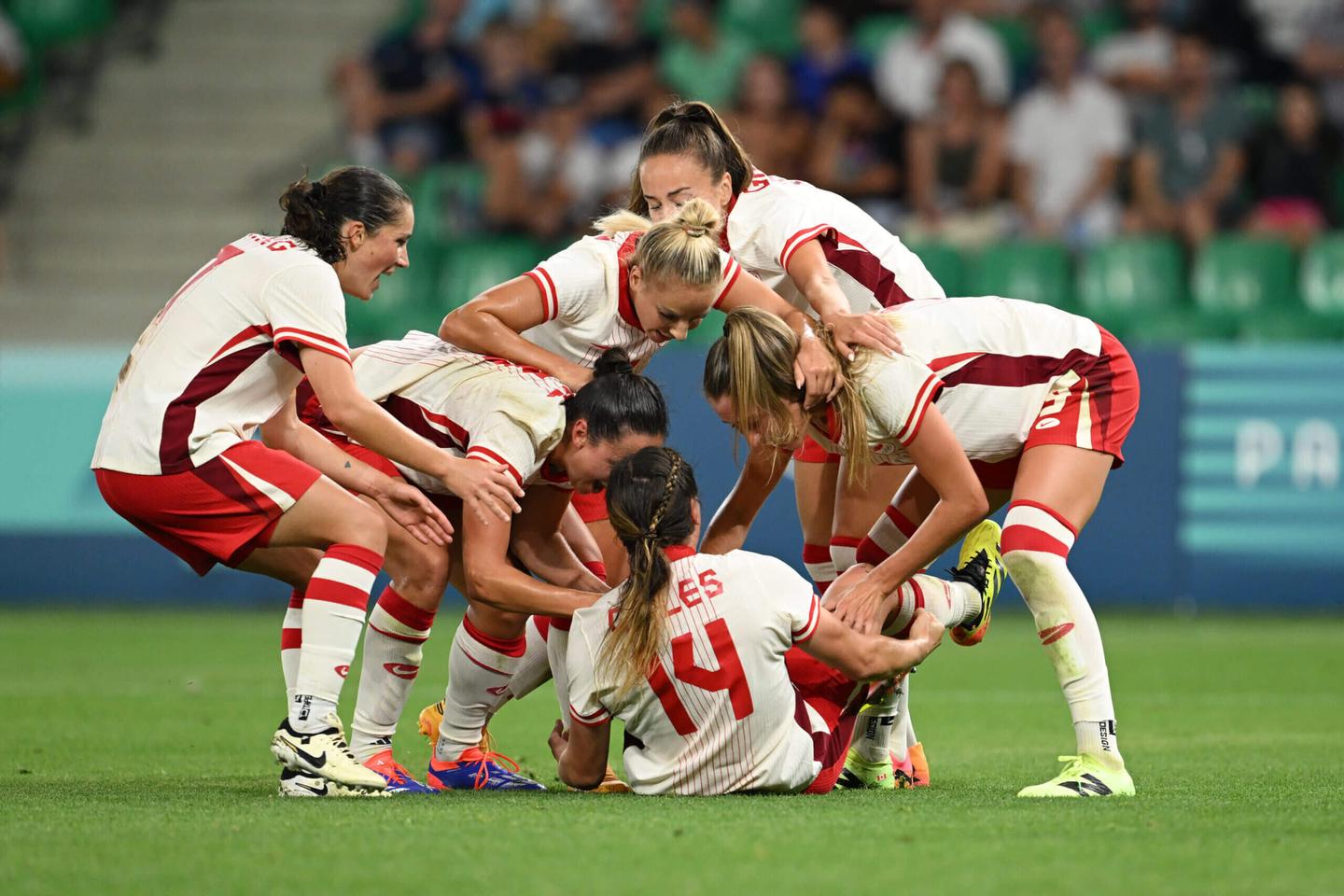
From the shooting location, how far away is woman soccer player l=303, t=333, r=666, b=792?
4828mm

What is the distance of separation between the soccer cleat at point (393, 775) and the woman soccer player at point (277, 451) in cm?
23

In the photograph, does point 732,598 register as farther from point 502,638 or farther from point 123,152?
point 123,152

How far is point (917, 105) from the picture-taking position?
12.9m

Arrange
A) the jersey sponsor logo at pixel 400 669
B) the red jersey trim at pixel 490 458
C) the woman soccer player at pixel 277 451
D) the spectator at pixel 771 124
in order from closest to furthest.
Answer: the woman soccer player at pixel 277 451
the red jersey trim at pixel 490 458
the jersey sponsor logo at pixel 400 669
the spectator at pixel 771 124

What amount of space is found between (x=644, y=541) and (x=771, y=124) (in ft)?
27.8

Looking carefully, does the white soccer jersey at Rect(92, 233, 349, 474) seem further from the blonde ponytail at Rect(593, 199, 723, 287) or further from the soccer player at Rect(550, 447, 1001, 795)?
the soccer player at Rect(550, 447, 1001, 795)

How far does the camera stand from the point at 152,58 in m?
15.4

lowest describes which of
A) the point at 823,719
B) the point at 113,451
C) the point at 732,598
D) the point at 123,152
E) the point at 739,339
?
the point at 823,719

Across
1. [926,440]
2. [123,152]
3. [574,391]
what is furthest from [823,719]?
[123,152]

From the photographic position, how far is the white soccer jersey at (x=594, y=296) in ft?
16.8

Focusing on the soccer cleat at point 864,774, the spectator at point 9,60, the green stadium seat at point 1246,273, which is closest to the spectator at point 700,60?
the green stadium seat at point 1246,273

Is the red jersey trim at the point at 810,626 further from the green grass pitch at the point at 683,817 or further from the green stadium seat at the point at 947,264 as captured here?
the green stadium seat at the point at 947,264

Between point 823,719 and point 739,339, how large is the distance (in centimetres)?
109

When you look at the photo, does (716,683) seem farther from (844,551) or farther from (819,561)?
(819,561)
